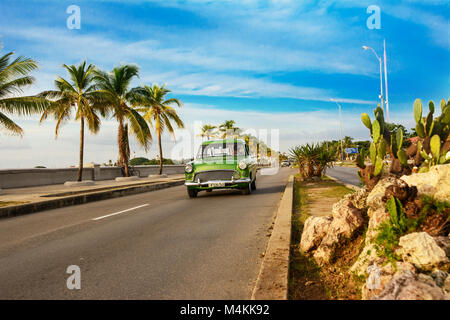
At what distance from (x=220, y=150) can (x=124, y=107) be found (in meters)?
15.1

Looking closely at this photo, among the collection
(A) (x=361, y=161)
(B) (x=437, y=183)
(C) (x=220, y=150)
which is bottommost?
(B) (x=437, y=183)

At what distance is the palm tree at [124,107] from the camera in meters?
24.4

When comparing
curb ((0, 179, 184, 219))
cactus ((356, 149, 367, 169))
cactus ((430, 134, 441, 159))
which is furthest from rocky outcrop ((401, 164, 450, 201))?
curb ((0, 179, 184, 219))

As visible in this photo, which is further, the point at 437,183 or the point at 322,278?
the point at 437,183

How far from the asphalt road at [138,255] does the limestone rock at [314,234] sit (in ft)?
1.97

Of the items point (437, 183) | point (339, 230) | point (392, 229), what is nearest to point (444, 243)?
point (392, 229)

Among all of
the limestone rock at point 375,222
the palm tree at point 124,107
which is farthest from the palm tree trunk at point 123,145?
the limestone rock at point 375,222

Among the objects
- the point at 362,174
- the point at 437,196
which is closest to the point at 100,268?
the point at 437,196

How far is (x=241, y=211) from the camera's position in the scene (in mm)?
7793

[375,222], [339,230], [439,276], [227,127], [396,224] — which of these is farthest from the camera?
[227,127]

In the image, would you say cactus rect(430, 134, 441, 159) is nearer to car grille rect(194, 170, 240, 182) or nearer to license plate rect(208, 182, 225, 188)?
car grille rect(194, 170, 240, 182)

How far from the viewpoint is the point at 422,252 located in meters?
2.61

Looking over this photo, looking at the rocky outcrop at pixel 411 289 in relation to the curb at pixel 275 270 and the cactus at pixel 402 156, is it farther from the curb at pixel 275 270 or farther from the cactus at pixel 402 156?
the cactus at pixel 402 156

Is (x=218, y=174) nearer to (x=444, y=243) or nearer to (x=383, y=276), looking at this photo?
(x=444, y=243)
